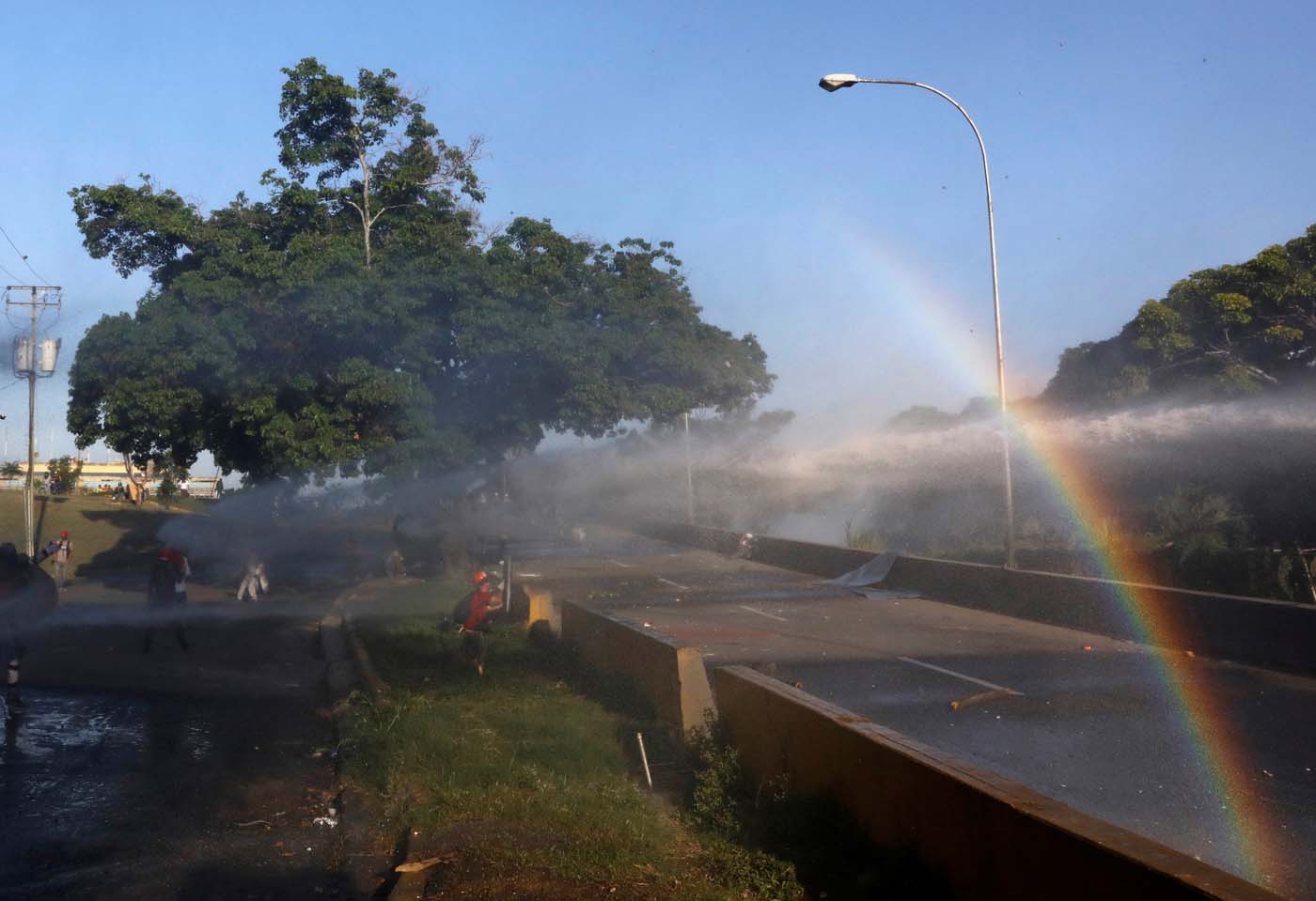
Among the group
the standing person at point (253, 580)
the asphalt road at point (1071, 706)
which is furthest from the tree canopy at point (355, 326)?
the asphalt road at point (1071, 706)

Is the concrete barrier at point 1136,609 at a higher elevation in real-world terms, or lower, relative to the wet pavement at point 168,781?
higher

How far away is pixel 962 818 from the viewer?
17.1ft

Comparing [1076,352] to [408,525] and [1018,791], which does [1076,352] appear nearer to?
[408,525]

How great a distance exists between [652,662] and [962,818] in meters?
5.00

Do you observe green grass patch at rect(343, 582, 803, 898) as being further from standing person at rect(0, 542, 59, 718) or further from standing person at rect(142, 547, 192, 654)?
standing person at rect(142, 547, 192, 654)

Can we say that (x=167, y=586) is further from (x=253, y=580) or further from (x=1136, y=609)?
(x=1136, y=609)

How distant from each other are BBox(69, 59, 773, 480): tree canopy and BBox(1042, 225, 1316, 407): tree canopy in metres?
11.6

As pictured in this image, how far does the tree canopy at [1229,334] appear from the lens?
27031 millimetres

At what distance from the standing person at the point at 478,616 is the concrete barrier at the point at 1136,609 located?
832cm

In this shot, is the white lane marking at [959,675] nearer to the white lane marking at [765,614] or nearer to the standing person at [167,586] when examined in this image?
the white lane marking at [765,614]

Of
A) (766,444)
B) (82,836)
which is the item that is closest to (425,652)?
(82,836)

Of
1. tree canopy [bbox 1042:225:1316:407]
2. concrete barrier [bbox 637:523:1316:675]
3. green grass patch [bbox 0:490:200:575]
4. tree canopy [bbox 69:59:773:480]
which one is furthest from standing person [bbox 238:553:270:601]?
tree canopy [bbox 1042:225:1316:407]

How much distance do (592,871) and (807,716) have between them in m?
1.60

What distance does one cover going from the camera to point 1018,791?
5.16 metres
